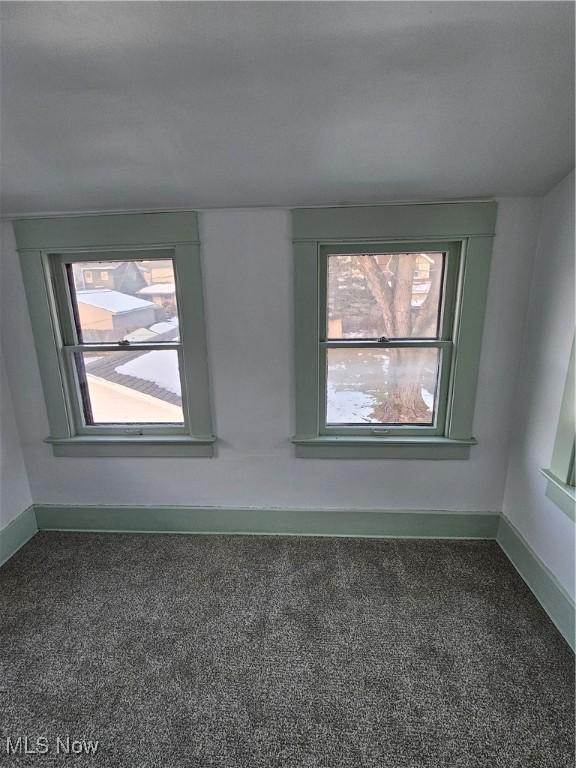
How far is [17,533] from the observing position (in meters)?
2.25

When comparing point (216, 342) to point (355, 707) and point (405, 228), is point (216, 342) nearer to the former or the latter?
point (405, 228)

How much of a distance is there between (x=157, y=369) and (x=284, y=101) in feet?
4.89

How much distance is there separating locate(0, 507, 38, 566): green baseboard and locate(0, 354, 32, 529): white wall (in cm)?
3

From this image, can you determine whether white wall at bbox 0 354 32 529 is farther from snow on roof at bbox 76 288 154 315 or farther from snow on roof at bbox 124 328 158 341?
snow on roof at bbox 124 328 158 341

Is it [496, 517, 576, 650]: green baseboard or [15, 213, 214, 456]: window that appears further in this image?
[15, 213, 214, 456]: window

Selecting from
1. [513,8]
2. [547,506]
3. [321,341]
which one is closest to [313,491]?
[321,341]

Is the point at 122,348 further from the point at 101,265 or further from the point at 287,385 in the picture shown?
the point at 287,385

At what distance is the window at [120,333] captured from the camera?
76.2 inches

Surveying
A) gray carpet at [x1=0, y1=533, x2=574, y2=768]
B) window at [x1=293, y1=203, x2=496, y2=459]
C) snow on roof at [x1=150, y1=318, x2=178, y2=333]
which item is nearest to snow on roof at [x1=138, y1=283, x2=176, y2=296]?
snow on roof at [x1=150, y1=318, x2=178, y2=333]

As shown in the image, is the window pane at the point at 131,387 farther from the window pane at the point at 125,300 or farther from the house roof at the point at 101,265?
the house roof at the point at 101,265

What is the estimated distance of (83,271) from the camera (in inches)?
82.1

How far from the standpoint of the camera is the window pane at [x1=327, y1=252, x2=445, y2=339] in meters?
1.97

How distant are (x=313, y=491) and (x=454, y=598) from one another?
2.93ft

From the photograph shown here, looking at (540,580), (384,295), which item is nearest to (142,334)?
(384,295)
